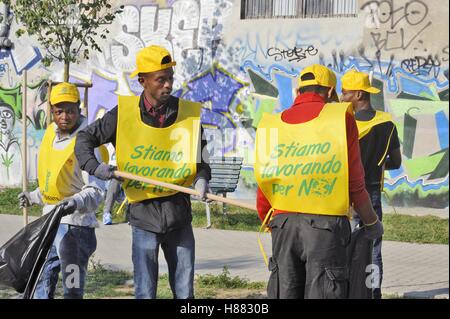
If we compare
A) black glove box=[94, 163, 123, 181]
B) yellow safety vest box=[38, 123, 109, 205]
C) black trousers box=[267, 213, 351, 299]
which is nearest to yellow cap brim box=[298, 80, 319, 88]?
black trousers box=[267, 213, 351, 299]

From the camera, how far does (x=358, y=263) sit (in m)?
5.53

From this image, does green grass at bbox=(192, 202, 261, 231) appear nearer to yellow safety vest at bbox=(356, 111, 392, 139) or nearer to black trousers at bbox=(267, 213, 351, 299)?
yellow safety vest at bbox=(356, 111, 392, 139)

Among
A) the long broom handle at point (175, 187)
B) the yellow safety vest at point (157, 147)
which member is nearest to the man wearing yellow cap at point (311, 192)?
the long broom handle at point (175, 187)

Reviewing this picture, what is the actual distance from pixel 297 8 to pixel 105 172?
30.0ft

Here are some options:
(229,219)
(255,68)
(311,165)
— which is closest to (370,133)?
(311,165)

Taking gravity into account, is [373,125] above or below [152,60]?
below

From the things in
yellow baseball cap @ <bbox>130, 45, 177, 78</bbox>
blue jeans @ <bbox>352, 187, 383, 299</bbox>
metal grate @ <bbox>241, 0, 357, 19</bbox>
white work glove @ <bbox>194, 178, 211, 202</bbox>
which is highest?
metal grate @ <bbox>241, 0, 357, 19</bbox>

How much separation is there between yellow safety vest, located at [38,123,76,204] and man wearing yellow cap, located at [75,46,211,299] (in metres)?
0.41

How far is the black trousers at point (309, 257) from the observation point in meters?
4.94

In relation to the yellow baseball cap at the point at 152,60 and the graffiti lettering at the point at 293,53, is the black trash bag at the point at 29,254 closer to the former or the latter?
the yellow baseball cap at the point at 152,60

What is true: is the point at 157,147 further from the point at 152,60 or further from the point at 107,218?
the point at 107,218

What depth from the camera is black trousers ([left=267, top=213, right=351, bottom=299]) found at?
16.2 feet

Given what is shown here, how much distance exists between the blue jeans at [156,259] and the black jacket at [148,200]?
0.24 ft

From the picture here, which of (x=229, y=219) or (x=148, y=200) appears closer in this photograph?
(x=148, y=200)
